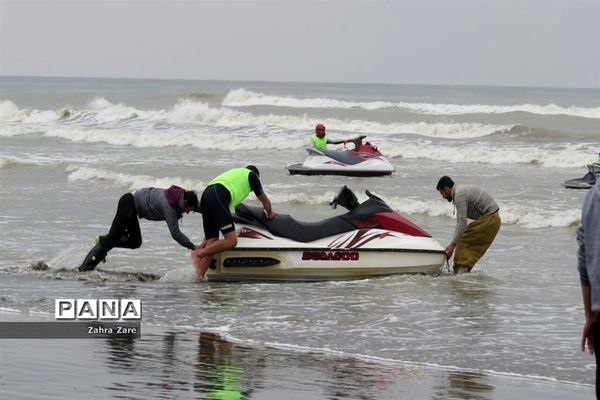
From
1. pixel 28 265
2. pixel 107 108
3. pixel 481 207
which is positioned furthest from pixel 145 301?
pixel 107 108

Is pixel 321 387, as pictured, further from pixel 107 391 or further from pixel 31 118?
pixel 31 118

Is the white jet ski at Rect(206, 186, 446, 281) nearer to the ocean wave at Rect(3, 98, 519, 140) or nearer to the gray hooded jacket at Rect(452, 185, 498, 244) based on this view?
the gray hooded jacket at Rect(452, 185, 498, 244)

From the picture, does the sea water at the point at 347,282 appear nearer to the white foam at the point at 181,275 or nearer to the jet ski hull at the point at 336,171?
the white foam at the point at 181,275

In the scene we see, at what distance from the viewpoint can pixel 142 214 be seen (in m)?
12.1

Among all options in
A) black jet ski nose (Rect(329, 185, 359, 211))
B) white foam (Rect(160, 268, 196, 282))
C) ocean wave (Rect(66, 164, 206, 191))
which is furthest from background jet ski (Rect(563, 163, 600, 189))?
white foam (Rect(160, 268, 196, 282))

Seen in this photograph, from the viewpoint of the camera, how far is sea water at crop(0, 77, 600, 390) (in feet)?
30.5

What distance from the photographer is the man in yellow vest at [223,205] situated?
11680 millimetres

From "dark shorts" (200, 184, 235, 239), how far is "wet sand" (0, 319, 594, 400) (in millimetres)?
2946

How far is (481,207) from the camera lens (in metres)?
12.3

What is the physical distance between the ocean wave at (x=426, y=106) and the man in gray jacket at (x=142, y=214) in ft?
136

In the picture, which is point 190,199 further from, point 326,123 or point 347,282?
point 326,123

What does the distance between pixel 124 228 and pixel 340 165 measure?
45.7 ft

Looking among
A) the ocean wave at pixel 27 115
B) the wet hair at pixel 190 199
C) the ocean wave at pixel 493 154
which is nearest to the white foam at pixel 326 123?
the ocean wave at pixel 27 115

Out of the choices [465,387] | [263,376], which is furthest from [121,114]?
[465,387]
